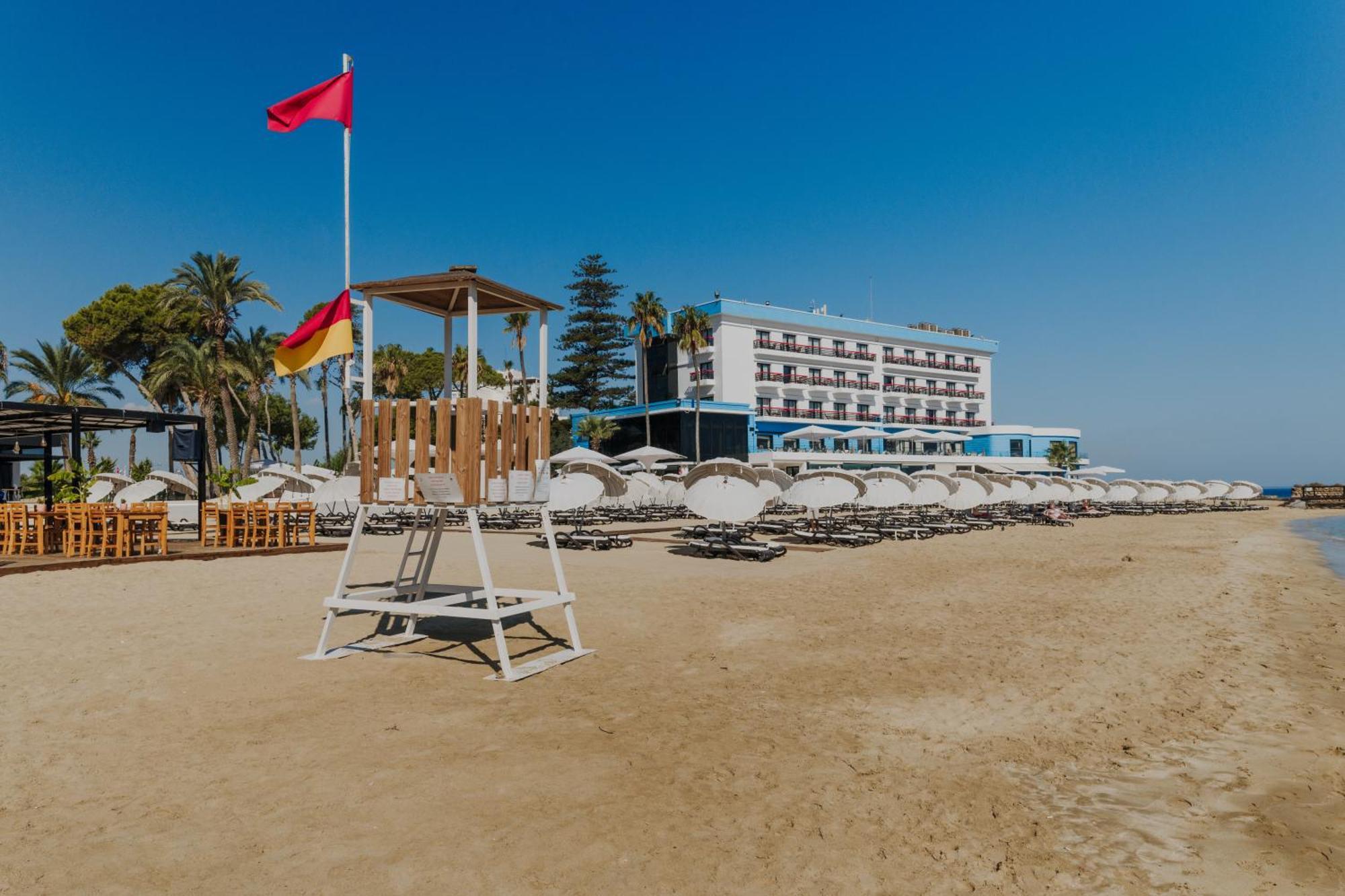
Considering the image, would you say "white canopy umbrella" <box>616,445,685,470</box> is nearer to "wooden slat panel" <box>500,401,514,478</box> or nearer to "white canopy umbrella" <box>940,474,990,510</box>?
"white canopy umbrella" <box>940,474,990,510</box>

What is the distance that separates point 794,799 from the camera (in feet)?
13.3

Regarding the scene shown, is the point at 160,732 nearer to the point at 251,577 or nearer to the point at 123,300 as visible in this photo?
the point at 251,577

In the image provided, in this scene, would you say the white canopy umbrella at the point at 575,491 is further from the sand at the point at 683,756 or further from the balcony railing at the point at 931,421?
the balcony railing at the point at 931,421

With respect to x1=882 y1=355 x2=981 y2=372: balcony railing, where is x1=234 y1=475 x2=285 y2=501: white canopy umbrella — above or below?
below

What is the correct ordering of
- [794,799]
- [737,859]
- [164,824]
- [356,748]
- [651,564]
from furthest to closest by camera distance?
[651,564] → [356,748] → [794,799] → [164,824] → [737,859]

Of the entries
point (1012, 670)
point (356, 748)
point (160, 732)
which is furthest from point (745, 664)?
point (160, 732)

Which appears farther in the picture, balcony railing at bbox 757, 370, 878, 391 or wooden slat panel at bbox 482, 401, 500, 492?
balcony railing at bbox 757, 370, 878, 391

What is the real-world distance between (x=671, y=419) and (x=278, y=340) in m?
26.9

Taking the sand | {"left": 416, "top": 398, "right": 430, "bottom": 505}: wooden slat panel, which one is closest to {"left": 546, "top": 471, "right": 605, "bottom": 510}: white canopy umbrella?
the sand

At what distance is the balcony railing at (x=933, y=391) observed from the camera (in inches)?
2837

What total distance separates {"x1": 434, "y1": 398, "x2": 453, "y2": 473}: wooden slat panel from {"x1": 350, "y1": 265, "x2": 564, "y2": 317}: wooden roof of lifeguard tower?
1.10m

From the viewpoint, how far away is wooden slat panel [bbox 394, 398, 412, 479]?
6.47 meters

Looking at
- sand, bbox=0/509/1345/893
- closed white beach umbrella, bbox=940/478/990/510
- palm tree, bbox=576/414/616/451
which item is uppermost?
palm tree, bbox=576/414/616/451

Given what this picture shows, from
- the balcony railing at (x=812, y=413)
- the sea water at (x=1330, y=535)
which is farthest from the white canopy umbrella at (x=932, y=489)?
the balcony railing at (x=812, y=413)
